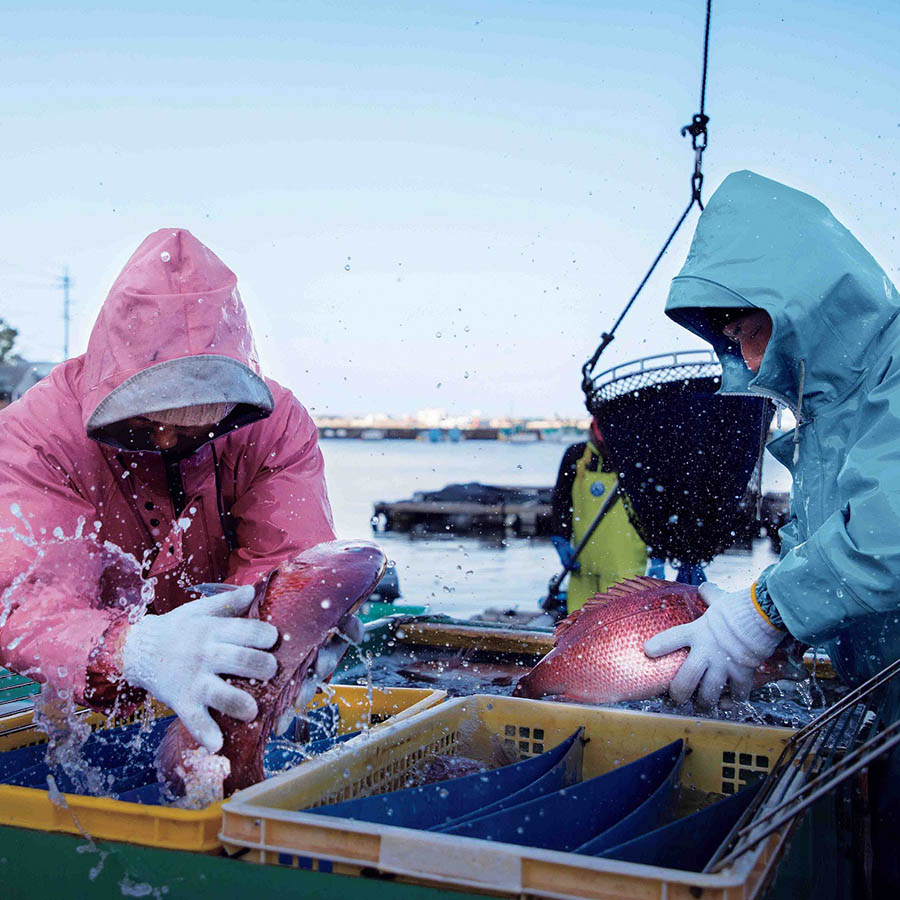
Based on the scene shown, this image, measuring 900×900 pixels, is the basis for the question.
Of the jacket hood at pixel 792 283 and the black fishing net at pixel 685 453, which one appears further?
the black fishing net at pixel 685 453

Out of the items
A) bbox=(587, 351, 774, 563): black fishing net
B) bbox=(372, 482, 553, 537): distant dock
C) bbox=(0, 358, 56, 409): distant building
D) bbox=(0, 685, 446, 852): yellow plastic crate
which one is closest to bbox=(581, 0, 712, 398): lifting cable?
bbox=(587, 351, 774, 563): black fishing net

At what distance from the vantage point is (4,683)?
143 inches

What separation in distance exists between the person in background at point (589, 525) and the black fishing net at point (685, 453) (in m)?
0.43

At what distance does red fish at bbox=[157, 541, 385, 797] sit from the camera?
1.96 m

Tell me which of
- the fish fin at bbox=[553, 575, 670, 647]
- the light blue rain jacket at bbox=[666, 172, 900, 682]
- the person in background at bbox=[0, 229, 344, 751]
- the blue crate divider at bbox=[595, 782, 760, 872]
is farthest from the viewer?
the fish fin at bbox=[553, 575, 670, 647]

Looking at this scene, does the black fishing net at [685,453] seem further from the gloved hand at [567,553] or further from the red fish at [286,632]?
the red fish at [286,632]

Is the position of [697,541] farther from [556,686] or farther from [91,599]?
[91,599]

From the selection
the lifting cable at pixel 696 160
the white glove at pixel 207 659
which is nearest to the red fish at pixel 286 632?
the white glove at pixel 207 659

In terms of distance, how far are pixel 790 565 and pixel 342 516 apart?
31.5m

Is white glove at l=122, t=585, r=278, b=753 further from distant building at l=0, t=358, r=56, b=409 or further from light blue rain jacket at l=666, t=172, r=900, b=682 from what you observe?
distant building at l=0, t=358, r=56, b=409

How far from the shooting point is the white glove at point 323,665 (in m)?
2.11

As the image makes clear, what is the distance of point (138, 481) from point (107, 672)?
800mm

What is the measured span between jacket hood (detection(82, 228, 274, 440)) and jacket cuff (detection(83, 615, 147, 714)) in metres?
0.60

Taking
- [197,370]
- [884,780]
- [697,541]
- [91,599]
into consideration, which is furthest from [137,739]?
[697,541]
